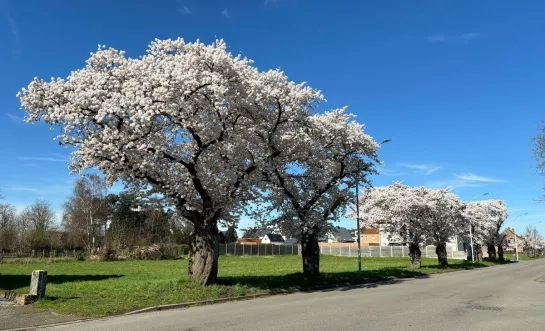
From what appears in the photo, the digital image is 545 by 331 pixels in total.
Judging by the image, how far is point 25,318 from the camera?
11438 millimetres

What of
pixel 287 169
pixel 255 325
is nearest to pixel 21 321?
pixel 255 325

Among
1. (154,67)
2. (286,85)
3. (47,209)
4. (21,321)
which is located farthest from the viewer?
(47,209)

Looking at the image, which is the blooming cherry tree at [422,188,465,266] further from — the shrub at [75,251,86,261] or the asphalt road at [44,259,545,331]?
the shrub at [75,251,86,261]

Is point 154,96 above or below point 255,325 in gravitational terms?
above

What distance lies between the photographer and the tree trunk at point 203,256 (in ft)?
55.2

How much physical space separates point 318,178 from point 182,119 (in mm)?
9010

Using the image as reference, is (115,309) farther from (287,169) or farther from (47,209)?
(47,209)

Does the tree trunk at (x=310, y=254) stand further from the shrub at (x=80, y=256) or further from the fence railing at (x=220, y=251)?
the shrub at (x=80, y=256)

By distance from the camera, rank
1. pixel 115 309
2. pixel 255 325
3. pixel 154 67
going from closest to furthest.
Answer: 1. pixel 255 325
2. pixel 115 309
3. pixel 154 67

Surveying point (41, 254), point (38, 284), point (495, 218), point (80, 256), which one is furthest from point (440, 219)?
point (41, 254)

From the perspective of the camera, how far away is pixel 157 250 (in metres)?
54.5

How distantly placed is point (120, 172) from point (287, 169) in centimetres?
865

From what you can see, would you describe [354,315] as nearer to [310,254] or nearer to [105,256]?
[310,254]

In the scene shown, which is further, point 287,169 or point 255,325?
point 287,169
